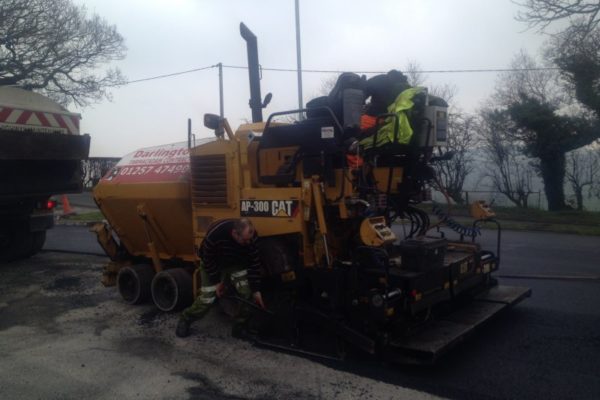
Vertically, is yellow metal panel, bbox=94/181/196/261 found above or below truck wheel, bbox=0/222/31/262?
above

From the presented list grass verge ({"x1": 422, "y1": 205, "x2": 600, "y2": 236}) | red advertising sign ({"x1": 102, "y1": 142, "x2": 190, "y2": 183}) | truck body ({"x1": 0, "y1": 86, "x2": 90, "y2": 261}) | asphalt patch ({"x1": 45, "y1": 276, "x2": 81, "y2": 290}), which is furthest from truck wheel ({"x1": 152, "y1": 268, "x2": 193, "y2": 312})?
grass verge ({"x1": 422, "y1": 205, "x2": 600, "y2": 236})

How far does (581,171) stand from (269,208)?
20.3m

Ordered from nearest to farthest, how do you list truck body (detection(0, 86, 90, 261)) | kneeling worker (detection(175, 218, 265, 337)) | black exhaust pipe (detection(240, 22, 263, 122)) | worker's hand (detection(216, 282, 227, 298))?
kneeling worker (detection(175, 218, 265, 337)) < worker's hand (detection(216, 282, 227, 298)) < black exhaust pipe (detection(240, 22, 263, 122)) < truck body (detection(0, 86, 90, 261))

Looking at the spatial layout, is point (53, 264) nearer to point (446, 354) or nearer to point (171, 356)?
point (171, 356)

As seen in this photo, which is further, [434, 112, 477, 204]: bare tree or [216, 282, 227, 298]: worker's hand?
[434, 112, 477, 204]: bare tree

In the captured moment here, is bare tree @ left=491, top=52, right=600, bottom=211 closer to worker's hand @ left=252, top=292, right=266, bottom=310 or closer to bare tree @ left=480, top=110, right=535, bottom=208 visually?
bare tree @ left=480, top=110, right=535, bottom=208

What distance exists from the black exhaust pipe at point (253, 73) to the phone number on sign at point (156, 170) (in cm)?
111

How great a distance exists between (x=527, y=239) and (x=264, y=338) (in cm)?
827

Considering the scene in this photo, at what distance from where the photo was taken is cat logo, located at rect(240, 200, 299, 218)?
5305mm

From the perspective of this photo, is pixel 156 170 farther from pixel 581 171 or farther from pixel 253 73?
pixel 581 171

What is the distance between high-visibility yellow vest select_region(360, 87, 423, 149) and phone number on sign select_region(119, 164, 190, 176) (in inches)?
87.0

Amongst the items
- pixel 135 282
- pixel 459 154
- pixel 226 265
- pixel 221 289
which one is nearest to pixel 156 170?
pixel 135 282

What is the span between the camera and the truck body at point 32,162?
28.3 ft

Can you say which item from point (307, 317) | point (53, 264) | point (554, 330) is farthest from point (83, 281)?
point (554, 330)
